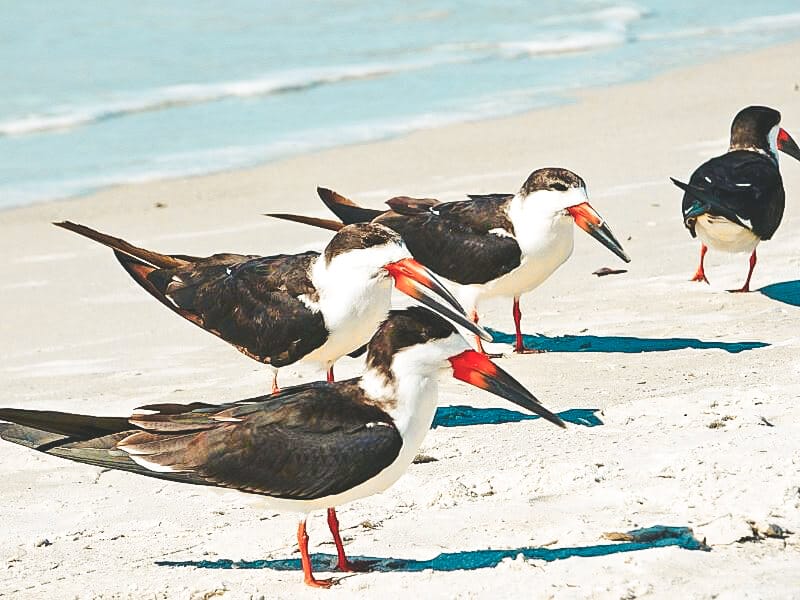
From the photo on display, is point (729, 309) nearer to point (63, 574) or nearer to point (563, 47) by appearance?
point (63, 574)

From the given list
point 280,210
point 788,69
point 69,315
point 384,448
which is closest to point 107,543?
point 384,448

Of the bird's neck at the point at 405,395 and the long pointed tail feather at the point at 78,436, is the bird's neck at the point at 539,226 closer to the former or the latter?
the bird's neck at the point at 405,395

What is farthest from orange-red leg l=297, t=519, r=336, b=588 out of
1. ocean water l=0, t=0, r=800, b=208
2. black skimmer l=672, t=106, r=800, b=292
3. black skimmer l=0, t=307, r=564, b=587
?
ocean water l=0, t=0, r=800, b=208

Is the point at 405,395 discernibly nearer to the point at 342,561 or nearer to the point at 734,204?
the point at 342,561

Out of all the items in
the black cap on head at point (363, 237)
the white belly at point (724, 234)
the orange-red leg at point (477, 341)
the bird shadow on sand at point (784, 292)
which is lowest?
the bird shadow on sand at point (784, 292)

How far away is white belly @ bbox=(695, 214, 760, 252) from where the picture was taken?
8.40 m

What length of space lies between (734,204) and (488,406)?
8.22 ft

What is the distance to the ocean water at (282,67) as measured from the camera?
1373 cm

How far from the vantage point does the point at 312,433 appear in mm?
4672

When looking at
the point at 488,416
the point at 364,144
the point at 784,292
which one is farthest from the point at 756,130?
the point at 364,144

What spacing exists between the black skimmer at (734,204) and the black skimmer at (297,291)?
8.34 ft

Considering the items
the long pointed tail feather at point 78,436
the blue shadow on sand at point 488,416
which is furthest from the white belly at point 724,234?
the long pointed tail feather at point 78,436

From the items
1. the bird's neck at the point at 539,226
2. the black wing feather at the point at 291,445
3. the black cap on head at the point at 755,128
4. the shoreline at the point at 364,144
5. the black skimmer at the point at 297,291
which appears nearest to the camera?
the black wing feather at the point at 291,445

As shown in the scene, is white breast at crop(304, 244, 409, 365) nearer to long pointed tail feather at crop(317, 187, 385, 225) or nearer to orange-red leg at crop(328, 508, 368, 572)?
orange-red leg at crop(328, 508, 368, 572)
